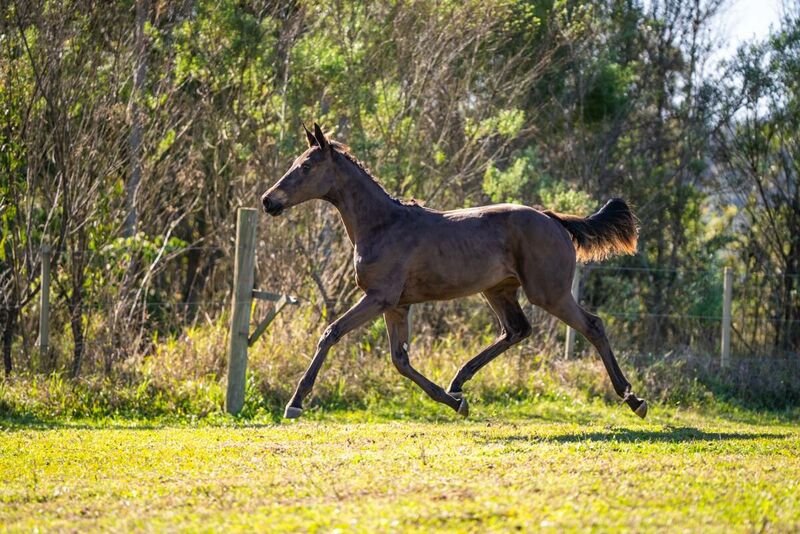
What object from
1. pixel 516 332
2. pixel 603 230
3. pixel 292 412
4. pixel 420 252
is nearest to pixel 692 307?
pixel 603 230

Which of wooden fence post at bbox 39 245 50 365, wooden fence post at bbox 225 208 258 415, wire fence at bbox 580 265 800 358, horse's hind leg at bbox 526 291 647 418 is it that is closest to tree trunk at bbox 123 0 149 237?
wooden fence post at bbox 39 245 50 365

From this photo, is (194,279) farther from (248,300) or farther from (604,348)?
(604,348)

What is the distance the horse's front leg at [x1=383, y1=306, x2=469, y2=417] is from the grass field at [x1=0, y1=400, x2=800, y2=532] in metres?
0.33

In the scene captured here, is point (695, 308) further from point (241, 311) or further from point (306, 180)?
point (306, 180)

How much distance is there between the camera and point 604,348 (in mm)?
9359

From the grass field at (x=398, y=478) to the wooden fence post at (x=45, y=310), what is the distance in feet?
5.87

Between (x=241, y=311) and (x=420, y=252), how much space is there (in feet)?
8.32

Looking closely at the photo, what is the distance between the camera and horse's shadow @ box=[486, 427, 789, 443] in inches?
316

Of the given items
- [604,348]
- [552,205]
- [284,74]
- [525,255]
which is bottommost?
[604,348]

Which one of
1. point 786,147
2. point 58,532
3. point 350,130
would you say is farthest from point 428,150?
point 58,532

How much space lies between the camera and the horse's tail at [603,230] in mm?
9641

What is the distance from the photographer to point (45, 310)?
1098 cm

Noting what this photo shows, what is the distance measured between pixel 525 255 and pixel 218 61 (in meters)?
5.91

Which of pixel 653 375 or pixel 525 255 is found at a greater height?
pixel 525 255
